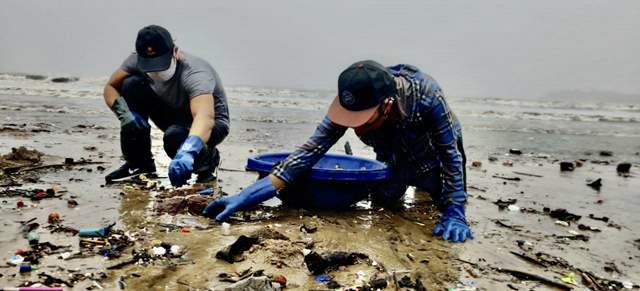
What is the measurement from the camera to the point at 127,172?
5.47 m

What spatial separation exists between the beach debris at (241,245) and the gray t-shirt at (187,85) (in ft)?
6.33

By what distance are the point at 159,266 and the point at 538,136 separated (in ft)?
46.6

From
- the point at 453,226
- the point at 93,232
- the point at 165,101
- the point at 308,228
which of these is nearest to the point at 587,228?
the point at 453,226

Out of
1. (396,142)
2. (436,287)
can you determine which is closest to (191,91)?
(396,142)

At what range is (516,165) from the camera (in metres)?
Result: 9.06

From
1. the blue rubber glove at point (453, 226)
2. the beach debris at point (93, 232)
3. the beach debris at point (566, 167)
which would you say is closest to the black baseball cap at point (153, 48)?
the beach debris at point (93, 232)

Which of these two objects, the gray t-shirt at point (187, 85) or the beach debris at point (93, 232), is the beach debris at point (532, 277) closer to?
the beach debris at point (93, 232)

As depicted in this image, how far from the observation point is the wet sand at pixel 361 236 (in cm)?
303

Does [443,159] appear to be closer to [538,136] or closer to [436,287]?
[436,287]

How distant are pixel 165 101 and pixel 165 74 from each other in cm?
45

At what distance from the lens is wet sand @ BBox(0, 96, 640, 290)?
303cm

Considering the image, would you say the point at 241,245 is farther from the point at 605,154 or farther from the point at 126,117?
the point at 605,154

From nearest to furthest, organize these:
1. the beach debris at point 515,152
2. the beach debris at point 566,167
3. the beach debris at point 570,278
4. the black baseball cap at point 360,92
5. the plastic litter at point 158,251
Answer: the plastic litter at point 158,251, the beach debris at point 570,278, the black baseball cap at point 360,92, the beach debris at point 566,167, the beach debris at point 515,152

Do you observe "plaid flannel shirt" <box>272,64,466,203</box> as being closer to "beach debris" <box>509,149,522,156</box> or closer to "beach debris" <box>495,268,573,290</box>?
"beach debris" <box>495,268,573,290</box>
